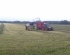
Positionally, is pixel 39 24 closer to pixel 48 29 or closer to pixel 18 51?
pixel 48 29

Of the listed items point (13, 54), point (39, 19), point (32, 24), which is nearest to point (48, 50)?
point (13, 54)

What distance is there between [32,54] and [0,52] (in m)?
2.12

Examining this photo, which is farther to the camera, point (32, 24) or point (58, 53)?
point (32, 24)

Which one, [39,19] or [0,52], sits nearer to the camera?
[0,52]

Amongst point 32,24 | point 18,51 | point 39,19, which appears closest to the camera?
point 18,51

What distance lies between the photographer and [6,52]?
14852mm

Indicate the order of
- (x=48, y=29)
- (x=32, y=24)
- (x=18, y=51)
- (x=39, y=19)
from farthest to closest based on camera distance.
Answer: (x=39, y=19) → (x=32, y=24) → (x=48, y=29) → (x=18, y=51)

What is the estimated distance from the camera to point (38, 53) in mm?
14391

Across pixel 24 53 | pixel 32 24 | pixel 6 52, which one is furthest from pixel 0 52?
pixel 32 24

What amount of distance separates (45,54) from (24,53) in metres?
1.26

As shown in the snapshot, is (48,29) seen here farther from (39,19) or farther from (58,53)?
(58,53)

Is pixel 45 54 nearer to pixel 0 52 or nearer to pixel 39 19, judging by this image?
pixel 0 52

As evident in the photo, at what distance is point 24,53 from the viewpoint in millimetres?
14453

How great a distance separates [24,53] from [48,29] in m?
25.5
